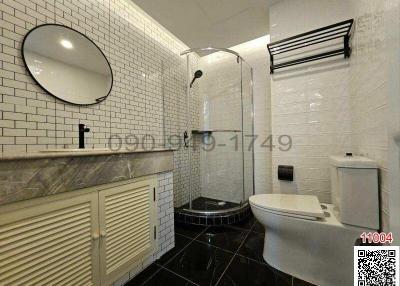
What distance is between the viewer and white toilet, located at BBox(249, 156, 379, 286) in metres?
1.04

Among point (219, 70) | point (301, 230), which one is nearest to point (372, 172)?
point (301, 230)

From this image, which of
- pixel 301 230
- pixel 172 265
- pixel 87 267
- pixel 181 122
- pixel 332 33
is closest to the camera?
pixel 87 267

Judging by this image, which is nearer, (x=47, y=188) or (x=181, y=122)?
(x=47, y=188)

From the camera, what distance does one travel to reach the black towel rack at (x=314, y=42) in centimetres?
157

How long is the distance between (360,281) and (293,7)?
7.57 feet

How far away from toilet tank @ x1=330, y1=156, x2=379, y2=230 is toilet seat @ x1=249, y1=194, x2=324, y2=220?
0.50 ft

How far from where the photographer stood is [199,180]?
8.98ft

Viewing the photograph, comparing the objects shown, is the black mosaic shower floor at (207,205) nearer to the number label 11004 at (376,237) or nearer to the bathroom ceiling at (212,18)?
the number label 11004 at (376,237)

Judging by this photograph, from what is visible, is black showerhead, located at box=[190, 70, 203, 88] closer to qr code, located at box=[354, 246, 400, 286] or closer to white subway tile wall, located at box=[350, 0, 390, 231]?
white subway tile wall, located at box=[350, 0, 390, 231]

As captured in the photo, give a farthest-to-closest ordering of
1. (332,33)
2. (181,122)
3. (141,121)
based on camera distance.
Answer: (181,122)
(141,121)
(332,33)

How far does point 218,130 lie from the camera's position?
8.69 ft

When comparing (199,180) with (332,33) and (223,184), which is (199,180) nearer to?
(223,184)

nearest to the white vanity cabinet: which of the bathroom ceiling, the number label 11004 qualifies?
the number label 11004

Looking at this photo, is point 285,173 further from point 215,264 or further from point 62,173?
point 62,173
